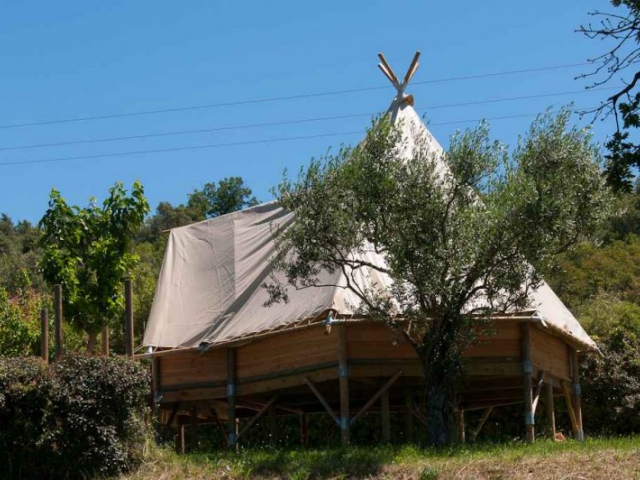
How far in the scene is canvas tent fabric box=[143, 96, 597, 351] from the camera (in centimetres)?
2072

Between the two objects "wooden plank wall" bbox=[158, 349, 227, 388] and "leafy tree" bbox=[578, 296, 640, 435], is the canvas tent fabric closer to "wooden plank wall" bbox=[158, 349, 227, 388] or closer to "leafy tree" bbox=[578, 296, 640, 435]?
"wooden plank wall" bbox=[158, 349, 227, 388]

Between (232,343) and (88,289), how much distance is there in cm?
433

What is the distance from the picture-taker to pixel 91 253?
2377cm

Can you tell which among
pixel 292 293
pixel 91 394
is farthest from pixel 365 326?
pixel 91 394

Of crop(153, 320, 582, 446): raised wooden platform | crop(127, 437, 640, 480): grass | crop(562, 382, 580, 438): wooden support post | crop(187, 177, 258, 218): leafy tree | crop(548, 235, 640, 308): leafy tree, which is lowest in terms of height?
crop(127, 437, 640, 480): grass

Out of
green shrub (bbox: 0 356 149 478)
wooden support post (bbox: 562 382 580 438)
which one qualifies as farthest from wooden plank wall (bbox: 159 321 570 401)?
green shrub (bbox: 0 356 149 478)

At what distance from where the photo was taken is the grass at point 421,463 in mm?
15703

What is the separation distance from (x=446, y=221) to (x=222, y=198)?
5107 cm

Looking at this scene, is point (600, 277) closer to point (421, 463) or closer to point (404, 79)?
point (404, 79)

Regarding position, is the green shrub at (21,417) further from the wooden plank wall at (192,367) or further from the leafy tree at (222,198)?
the leafy tree at (222,198)

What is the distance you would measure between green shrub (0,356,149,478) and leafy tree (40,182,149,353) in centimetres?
563

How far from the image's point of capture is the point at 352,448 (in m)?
17.7

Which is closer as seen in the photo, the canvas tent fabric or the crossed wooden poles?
the crossed wooden poles

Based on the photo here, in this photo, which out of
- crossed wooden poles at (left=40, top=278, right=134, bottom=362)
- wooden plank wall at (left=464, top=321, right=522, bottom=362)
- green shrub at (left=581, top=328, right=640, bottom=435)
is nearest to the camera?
wooden plank wall at (left=464, top=321, right=522, bottom=362)
